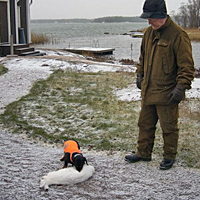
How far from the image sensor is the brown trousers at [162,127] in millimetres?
4195

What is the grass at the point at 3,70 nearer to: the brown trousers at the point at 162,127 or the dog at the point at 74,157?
the dog at the point at 74,157

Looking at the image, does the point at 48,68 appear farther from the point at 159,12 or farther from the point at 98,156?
the point at 159,12

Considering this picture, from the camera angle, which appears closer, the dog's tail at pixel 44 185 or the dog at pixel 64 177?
the dog's tail at pixel 44 185

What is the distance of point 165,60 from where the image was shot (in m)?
4.12

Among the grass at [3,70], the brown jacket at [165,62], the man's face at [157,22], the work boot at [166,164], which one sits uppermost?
the man's face at [157,22]

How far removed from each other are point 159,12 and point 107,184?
6.73 ft

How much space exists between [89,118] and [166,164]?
110 inches

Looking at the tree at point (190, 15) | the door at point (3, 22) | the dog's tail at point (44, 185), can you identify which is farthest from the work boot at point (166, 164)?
the tree at point (190, 15)

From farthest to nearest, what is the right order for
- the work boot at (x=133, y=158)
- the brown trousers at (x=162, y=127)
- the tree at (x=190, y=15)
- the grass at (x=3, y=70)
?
the tree at (x=190, y=15) → the grass at (x=3, y=70) → the work boot at (x=133, y=158) → the brown trousers at (x=162, y=127)

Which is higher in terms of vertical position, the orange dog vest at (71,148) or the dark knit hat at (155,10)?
the dark knit hat at (155,10)

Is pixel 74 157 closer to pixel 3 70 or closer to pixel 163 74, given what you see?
pixel 163 74

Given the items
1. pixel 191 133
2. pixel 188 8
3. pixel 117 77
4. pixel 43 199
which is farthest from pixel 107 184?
pixel 188 8

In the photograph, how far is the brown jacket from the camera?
13.0 feet

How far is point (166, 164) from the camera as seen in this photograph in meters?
4.36
